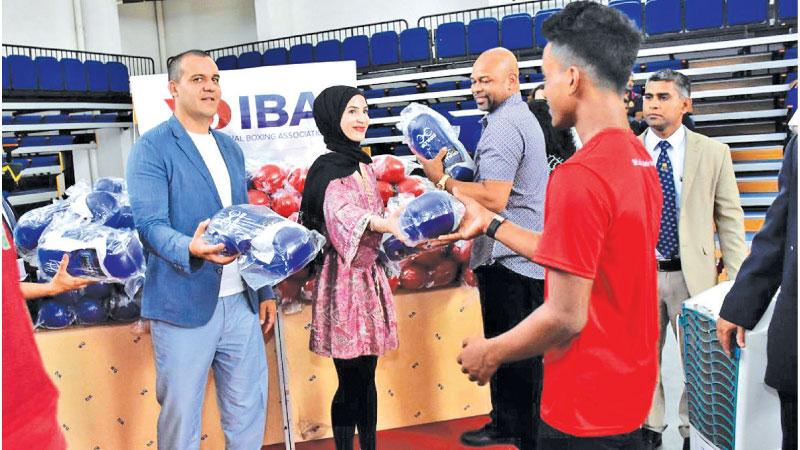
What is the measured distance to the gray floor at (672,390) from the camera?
9.68 feet

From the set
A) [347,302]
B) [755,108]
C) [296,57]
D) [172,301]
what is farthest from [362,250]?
[296,57]

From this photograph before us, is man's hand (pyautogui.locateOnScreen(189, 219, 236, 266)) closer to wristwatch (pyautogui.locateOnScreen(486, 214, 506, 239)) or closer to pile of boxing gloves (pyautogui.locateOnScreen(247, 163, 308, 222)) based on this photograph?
wristwatch (pyautogui.locateOnScreen(486, 214, 506, 239))

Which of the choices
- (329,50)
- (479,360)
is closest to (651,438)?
(479,360)

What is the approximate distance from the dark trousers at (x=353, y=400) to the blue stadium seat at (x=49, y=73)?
10444 mm

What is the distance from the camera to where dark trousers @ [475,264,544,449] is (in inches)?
102

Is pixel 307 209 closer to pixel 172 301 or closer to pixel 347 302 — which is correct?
pixel 347 302

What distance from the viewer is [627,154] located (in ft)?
4.32

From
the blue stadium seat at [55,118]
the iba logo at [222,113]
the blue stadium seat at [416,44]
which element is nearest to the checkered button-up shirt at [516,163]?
the iba logo at [222,113]

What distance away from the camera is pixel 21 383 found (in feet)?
3.26

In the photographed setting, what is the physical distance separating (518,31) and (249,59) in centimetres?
487

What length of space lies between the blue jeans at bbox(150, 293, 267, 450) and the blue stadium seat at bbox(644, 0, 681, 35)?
906 centimetres

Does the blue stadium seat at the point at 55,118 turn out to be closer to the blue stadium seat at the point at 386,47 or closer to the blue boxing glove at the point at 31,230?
the blue stadium seat at the point at 386,47

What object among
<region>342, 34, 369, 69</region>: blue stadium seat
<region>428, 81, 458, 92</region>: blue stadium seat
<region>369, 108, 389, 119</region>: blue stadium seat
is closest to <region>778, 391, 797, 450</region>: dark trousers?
<region>428, 81, 458, 92</region>: blue stadium seat

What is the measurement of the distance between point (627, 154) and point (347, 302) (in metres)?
1.32
